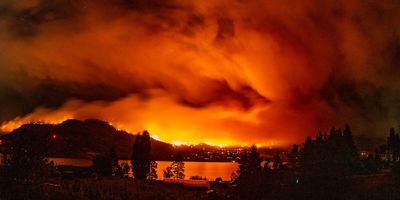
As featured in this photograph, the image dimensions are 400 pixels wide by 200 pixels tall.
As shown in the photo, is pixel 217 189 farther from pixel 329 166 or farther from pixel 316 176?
pixel 329 166

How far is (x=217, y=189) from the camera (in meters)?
91.8

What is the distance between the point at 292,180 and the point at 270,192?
22.8 m

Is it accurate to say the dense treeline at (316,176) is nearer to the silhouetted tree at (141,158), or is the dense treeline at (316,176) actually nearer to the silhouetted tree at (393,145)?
the silhouetted tree at (393,145)

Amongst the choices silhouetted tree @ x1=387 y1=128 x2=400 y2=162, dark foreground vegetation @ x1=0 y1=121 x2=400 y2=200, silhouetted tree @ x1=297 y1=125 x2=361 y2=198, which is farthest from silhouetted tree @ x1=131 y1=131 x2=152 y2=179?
silhouetted tree @ x1=387 y1=128 x2=400 y2=162

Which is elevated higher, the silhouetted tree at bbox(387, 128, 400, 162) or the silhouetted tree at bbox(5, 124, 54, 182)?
the silhouetted tree at bbox(387, 128, 400, 162)

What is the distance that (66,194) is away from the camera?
43.6 meters

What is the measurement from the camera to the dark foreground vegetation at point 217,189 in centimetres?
3641

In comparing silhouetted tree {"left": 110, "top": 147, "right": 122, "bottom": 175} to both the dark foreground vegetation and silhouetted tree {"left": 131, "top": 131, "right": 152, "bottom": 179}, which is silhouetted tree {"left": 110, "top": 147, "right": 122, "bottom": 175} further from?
silhouetted tree {"left": 131, "top": 131, "right": 152, "bottom": 179}

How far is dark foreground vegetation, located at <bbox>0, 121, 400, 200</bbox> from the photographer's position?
119 feet

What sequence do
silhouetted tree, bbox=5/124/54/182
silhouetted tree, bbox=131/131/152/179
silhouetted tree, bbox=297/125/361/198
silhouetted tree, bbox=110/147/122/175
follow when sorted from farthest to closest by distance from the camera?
silhouetted tree, bbox=110/147/122/175
silhouetted tree, bbox=131/131/152/179
silhouetted tree, bbox=297/125/361/198
silhouetted tree, bbox=5/124/54/182

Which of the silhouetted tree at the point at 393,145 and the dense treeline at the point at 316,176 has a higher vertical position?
the silhouetted tree at the point at 393,145

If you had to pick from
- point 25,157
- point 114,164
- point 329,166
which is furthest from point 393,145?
point 25,157

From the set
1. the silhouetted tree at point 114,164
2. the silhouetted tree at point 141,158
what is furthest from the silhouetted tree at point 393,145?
the silhouetted tree at point 114,164

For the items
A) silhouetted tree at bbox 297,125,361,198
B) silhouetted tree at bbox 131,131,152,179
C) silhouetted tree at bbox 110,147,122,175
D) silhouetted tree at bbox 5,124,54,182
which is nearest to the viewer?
silhouetted tree at bbox 5,124,54,182
